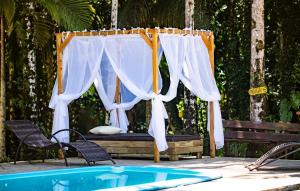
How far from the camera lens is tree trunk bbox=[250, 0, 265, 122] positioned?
13070 mm

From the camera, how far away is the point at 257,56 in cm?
1314

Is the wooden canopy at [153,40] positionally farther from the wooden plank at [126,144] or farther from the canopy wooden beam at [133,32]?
the wooden plank at [126,144]

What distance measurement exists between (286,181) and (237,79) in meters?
6.99

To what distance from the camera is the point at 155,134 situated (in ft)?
38.1

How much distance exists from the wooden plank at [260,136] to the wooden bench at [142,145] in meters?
0.63

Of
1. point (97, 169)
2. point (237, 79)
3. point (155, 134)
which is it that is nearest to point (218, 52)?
point (237, 79)

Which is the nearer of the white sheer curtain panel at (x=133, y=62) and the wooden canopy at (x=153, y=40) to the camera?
the wooden canopy at (x=153, y=40)

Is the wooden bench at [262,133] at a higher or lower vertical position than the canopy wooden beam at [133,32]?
lower

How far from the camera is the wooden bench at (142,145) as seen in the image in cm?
1205

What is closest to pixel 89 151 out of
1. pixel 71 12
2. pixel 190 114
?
pixel 71 12

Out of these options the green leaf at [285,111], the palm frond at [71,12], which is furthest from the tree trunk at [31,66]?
the green leaf at [285,111]

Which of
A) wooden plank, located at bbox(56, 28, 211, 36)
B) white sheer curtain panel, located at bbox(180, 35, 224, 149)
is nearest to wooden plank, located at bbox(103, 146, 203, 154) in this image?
white sheer curtain panel, located at bbox(180, 35, 224, 149)

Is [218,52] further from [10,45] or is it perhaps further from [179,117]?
[10,45]

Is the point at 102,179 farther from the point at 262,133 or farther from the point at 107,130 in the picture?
the point at 262,133
